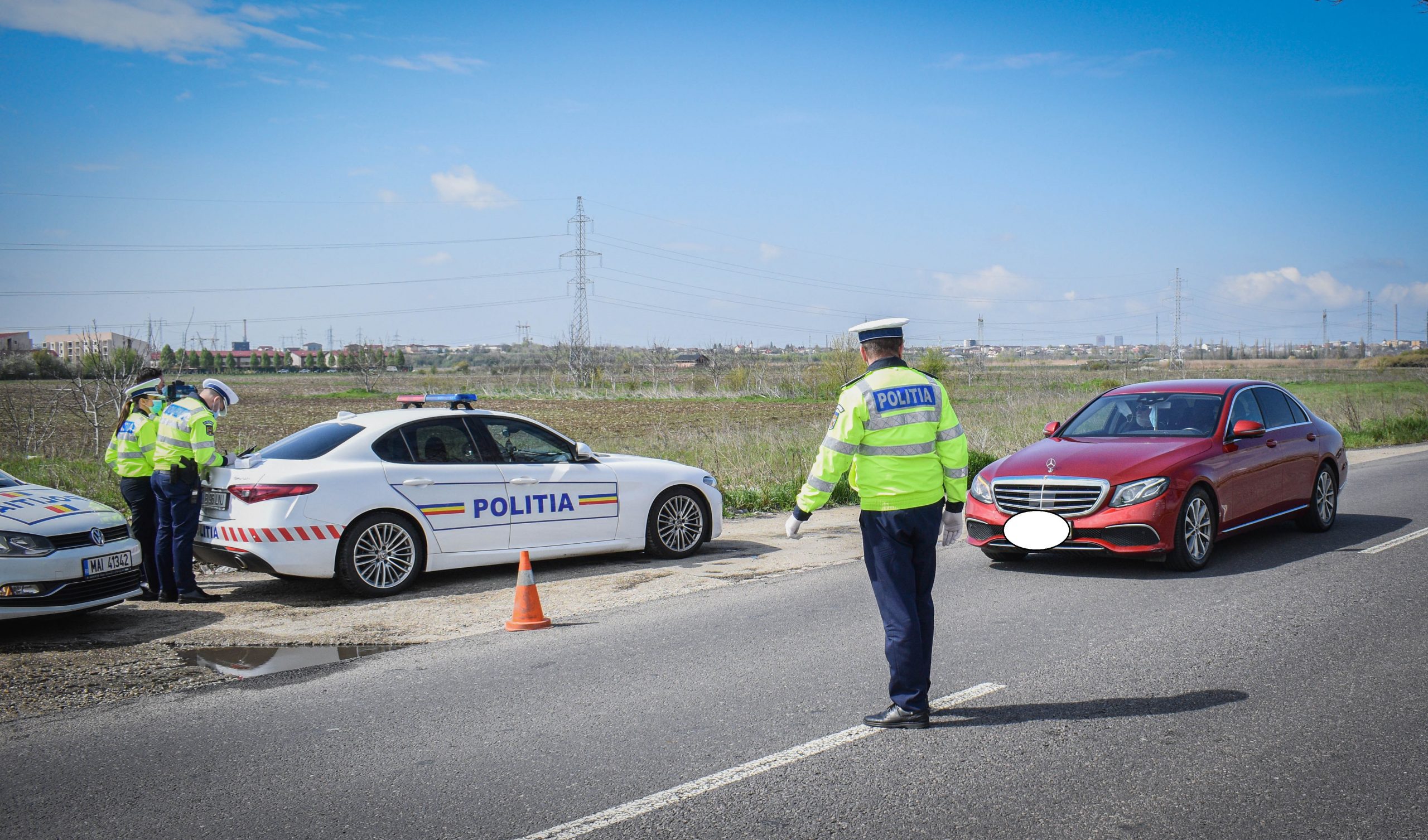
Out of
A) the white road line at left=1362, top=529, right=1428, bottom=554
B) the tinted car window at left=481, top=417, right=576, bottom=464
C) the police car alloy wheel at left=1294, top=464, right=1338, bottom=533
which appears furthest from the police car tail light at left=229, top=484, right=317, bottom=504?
the police car alloy wheel at left=1294, top=464, right=1338, bottom=533

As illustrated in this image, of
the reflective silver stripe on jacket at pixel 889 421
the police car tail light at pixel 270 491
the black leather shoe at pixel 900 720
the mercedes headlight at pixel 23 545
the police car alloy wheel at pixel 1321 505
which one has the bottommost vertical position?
the black leather shoe at pixel 900 720

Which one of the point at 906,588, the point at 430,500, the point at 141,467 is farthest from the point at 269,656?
the point at 906,588

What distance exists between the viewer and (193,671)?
612 cm

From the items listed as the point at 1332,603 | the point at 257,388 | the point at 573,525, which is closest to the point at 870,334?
the point at 1332,603

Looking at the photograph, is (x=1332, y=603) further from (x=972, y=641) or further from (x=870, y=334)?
(x=870, y=334)

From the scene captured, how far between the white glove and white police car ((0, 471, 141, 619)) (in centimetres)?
598

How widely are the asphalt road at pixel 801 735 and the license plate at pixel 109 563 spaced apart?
6.75ft

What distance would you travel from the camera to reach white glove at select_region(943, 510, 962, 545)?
489 cm

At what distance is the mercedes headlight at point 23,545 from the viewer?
6.62 meters

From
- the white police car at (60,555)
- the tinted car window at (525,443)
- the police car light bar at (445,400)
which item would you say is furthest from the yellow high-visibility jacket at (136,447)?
the tinted car window at (525,443)

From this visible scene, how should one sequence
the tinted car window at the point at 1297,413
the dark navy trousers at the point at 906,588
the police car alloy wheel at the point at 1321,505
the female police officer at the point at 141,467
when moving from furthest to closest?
1. the tinted car window at the point at 1297,413
2. the police car alloy wheel at the point at 1321,505
3. the female police officer at the point at 141,467
4. the dark navy trousers at the point at 906,588

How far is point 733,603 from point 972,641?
207 cm

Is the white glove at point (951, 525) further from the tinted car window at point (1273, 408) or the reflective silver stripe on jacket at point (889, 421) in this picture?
the tinted car window at point (1273, 408)

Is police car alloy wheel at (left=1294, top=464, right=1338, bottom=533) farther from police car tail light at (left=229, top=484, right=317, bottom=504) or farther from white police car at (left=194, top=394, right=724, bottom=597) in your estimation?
police car tail light at (left=229, top=484, right=317, bottom=504)
